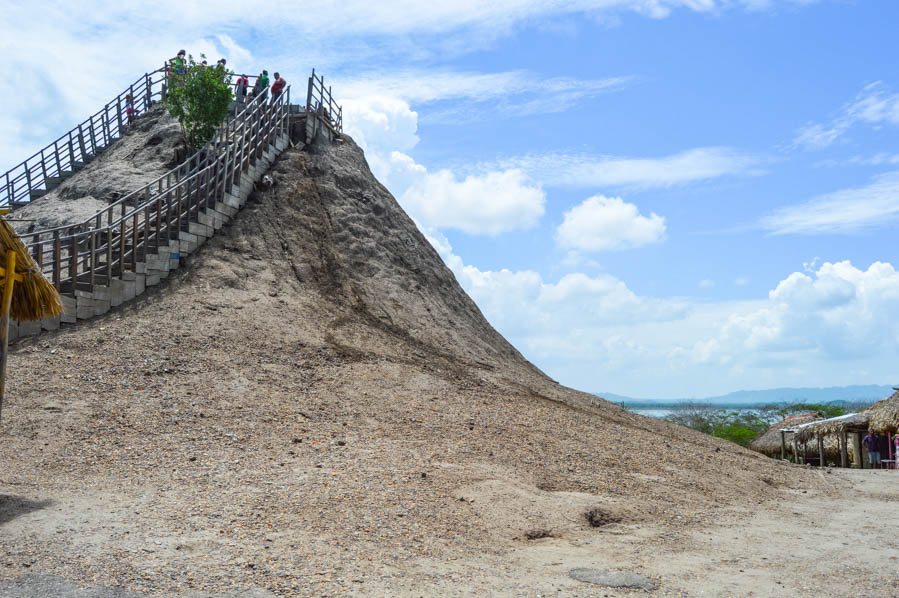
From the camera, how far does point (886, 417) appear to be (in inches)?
760

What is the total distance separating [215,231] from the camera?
55.3ft

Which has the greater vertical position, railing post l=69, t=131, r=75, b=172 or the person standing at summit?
the person standing at summit

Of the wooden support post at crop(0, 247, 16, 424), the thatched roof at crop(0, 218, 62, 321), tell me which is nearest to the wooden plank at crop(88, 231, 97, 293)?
the thatched roof at crop(0, 218, 62, 321)

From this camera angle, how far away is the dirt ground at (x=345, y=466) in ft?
20.4

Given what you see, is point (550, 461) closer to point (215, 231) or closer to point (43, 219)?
point (215, 231)

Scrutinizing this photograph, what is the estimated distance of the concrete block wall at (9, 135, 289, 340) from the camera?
13.0m

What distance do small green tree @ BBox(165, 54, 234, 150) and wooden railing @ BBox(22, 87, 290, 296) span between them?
2.97 feet

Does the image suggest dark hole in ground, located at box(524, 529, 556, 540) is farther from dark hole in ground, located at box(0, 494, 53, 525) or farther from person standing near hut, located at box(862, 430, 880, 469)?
person standing near hut, located at box(862, 430, 880, 469)

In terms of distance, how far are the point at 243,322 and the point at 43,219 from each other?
25.9ft

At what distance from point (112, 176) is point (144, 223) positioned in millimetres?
5368

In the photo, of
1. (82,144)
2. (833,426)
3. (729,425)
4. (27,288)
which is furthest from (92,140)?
(729,425)

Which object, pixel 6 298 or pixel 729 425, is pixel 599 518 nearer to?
pixel 6 298

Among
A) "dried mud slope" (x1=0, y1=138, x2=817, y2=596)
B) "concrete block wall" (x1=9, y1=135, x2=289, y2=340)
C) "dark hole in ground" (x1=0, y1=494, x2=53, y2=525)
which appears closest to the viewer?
"dried mud slope" (x1=0, y1=138, x2=817, y2=596)

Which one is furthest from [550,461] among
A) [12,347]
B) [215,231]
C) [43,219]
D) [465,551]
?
[43,219]
